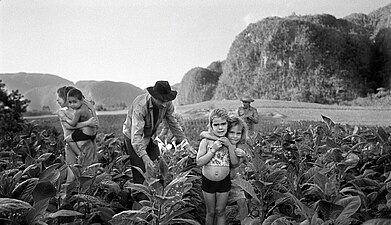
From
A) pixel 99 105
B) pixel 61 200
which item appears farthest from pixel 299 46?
pixel 61 200

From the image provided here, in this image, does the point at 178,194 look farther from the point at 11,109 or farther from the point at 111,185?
the point at 11,109

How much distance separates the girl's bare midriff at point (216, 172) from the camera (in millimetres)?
1740

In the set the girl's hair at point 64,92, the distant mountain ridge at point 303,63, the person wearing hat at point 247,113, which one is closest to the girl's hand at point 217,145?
the girl's hair at point 64,92

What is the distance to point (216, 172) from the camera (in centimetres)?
174

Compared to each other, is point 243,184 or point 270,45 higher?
point 270,45

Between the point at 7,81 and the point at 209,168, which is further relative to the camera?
the point at 7,81

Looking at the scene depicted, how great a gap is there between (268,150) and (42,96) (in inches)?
152

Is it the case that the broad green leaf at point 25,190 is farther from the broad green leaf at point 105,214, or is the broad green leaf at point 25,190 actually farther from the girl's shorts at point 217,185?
the girl's shorts at point 217,185

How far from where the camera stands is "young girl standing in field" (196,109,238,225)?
5.68 feet

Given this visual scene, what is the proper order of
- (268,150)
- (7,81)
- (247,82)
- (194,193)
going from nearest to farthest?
1. (194,193)
2. (268,150)
3. (7,81)
4. (247,82)

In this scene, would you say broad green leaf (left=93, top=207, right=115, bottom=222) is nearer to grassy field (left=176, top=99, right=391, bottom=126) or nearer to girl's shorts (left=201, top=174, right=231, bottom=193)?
girl's shorts (left=201, top=174, right=231, bottom=193)

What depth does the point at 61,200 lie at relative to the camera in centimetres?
153

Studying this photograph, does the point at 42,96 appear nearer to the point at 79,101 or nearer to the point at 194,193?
the point at 79,101

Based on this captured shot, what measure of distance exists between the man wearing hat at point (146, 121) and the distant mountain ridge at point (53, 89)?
3.11 meters
